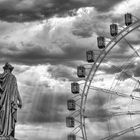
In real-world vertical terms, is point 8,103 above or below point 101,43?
below

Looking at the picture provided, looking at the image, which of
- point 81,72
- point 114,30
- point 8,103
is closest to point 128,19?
point 114,30

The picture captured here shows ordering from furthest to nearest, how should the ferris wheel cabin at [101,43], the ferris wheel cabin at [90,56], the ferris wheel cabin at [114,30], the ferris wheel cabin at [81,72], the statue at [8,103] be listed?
the ferris wheel cabin at [81,72]
the ferris wheel cabin at [90,56]
the ferris wheel cabin at [101,43]
the ferris wheel cabin at [114,30]
the statue at [8,103]

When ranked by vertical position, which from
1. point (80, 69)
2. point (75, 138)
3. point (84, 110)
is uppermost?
point (80, 69)

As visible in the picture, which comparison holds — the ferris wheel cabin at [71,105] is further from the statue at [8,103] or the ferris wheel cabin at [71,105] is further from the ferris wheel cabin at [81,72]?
the statue at [8,103]

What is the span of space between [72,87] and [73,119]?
250cm

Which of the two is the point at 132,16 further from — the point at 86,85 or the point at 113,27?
the point at 86,85

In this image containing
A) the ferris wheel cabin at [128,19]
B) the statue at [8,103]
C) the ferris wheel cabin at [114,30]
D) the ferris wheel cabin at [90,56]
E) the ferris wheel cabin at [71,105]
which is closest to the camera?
the statue at [8,103]

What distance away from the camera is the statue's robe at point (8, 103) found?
1673 cm

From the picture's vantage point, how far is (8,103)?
672 inches

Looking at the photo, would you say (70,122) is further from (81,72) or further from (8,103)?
(8,103)

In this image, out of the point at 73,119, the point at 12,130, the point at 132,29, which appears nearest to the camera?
the point at 12,130

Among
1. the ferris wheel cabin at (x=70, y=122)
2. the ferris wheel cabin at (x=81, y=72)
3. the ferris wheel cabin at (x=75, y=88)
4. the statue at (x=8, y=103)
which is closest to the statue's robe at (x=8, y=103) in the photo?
the statue at (x=8, y=103)

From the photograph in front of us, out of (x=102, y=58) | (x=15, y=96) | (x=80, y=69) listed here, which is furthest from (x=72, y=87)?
(x=15, y=96)

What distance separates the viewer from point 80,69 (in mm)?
32719
